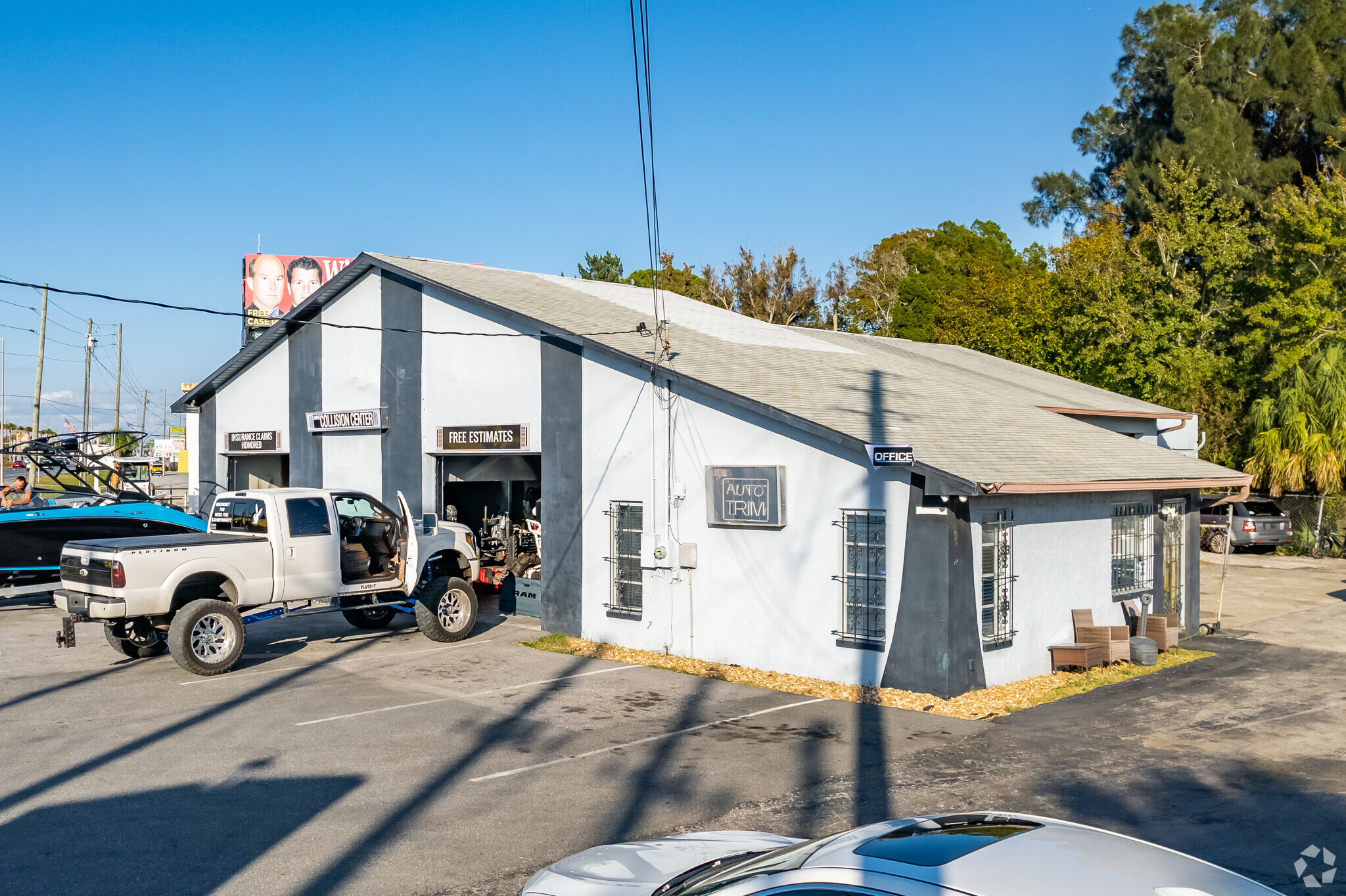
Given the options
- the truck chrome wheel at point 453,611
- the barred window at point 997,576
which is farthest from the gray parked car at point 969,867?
the truck chrome wheel at point 453,611

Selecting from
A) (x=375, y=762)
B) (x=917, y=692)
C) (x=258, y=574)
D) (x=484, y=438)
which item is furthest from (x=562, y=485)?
(x=375, y=762)

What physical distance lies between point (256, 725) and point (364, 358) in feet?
35.8

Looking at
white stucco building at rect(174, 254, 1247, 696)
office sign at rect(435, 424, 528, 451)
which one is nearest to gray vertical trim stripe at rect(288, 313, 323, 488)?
white stucco building at rect(174, 254, 1247, 696)

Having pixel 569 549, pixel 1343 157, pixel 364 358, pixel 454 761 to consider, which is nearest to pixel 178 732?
pixel 454 761

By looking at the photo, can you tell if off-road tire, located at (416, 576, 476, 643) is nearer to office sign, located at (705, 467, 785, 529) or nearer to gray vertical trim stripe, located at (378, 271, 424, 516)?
gray vertical trim stripe, located at (378, 271, 424, 516)

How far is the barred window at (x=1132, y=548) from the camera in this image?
52.0 feet

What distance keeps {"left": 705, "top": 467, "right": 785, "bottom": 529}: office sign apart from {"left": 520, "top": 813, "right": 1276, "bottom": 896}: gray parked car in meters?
9.65

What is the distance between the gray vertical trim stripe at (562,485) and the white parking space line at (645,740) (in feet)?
17.0

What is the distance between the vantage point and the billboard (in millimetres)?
56281

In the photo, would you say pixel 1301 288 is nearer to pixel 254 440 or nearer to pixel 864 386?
pixel 864 386

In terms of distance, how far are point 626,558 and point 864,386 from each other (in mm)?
4609

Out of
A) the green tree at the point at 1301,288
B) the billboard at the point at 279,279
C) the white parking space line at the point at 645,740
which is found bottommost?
the white parking space line at the point at 645,740

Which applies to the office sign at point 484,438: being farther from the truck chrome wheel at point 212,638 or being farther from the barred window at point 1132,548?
the barred window at point 1132,548

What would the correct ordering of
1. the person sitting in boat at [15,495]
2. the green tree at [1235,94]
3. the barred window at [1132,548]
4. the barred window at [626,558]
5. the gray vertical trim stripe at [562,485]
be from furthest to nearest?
the green tree at [1235,94] < the person sitting in boat at [15,495] < the gray vertical trim stripe at [562,485] < the barred window at [626,558] < the barred window at [1132,548]
